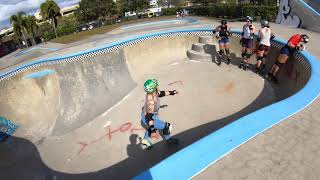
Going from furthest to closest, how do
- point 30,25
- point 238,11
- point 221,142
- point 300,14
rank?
point 30,25, point 238,11, point 300,14, point 221,142

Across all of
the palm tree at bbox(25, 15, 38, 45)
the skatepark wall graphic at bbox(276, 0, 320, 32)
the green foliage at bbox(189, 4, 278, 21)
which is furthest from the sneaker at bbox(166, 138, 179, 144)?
the palm tree at bbox(25, 15, 38, 45)

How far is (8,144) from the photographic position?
30.6 feet

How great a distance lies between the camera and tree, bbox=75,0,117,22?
6612cm

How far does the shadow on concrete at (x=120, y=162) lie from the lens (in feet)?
21.8

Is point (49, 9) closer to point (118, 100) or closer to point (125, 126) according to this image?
point (118, 100)

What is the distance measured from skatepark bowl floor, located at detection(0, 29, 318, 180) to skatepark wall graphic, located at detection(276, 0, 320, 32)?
13.5ft

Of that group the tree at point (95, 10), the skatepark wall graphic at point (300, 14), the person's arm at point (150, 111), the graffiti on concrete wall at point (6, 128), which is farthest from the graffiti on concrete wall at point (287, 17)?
the tree at point (95, 10)

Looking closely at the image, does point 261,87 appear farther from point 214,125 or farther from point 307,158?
point 307,158

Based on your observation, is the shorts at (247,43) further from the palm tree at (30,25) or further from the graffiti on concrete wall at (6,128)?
the palm tree at (30,25)

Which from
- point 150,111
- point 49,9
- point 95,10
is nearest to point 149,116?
point 150,111

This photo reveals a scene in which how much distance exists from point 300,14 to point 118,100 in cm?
1037

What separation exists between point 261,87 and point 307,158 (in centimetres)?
567

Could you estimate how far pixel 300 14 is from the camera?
45.5 ft

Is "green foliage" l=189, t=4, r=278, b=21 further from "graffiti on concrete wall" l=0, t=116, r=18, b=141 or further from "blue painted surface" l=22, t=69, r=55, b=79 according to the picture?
"graffiti on concrete wall" l=0, t=116, r=18, b=141
